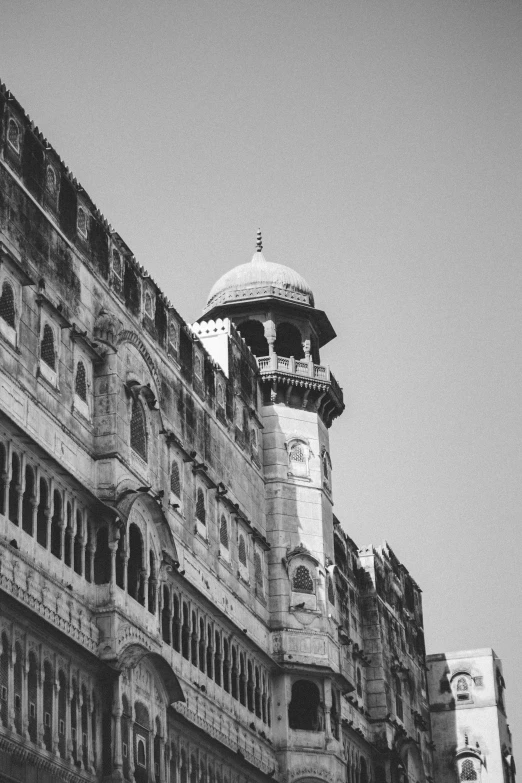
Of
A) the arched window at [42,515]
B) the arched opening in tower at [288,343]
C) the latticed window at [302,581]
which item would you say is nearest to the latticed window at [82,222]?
the arched window at [42,515]

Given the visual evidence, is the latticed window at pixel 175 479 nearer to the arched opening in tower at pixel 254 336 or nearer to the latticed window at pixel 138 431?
the latticed window at pixel 138 431

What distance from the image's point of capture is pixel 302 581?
4222 centimetres

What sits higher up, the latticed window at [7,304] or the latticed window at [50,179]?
the latticed window at [50,179]

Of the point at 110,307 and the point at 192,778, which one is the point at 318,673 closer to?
the point at 192,778

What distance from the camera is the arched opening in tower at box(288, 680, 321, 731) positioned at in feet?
135

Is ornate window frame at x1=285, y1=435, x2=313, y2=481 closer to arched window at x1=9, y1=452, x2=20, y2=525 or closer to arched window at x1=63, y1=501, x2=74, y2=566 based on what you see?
arched window at x1=63, y1=501, x2=74, y2=566

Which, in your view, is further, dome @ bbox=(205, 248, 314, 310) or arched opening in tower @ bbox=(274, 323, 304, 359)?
arched opening in tower @ bbox=(274, 323, 304, 359)

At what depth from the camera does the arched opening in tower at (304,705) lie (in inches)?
1625

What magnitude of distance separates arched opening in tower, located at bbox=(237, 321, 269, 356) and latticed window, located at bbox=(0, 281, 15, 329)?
60.9 ft

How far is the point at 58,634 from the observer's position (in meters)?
27.1

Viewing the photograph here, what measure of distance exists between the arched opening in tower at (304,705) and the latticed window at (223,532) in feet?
18.1

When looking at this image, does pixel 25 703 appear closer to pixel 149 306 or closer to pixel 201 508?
pixel 201 508

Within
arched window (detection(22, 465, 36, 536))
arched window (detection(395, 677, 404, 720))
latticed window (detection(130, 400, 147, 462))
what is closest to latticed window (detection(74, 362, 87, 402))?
latticed window (detection(130, 400, 147, 462))

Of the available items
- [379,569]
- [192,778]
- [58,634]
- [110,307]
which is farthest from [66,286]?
[379,569]
